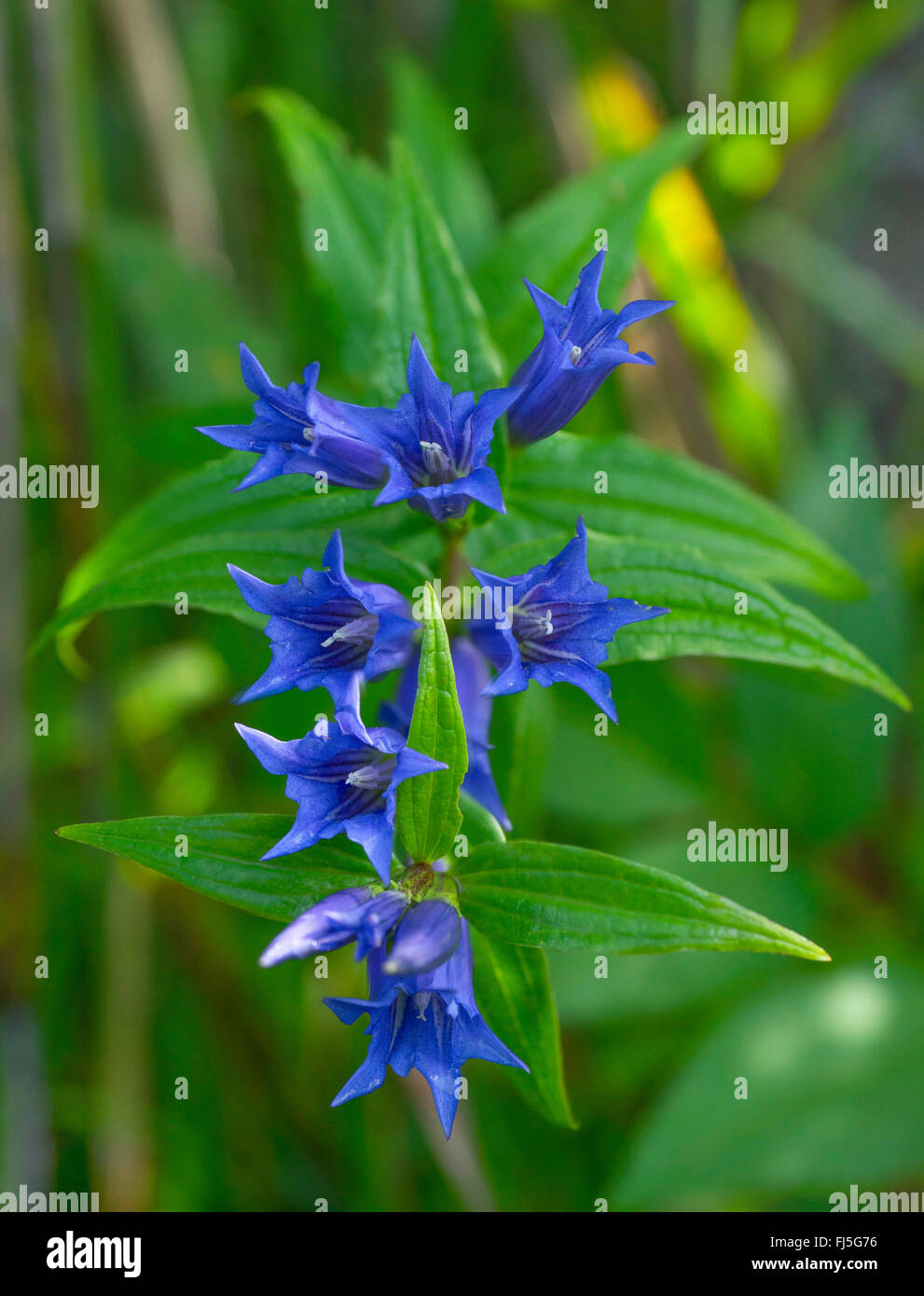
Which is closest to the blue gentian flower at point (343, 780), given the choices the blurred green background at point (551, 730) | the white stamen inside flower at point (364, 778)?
the white stamen inside flower at point (364, 778)

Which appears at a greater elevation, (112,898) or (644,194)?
(644,194)

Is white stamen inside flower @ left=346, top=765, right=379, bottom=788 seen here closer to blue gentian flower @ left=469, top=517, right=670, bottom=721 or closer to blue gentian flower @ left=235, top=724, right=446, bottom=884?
blue gentian flower @ left=235, top=724, right=446, bottom=884

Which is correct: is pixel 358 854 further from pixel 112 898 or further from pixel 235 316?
pixel 235 316

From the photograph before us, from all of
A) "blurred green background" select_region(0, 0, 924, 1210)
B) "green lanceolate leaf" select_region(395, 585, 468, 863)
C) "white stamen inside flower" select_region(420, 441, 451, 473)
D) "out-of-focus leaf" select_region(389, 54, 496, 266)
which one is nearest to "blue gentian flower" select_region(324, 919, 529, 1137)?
"green lanceolate leaf" select_region(395, 585, 468, 863)

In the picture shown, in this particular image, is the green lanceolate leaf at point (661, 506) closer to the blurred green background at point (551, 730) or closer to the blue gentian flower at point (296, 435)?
the blue gentian flower at point (296, 435)
